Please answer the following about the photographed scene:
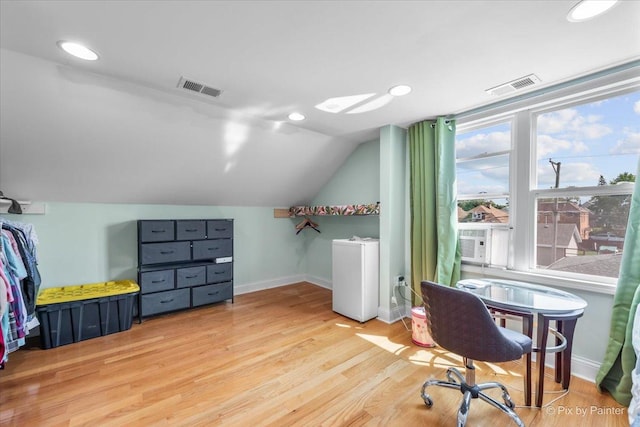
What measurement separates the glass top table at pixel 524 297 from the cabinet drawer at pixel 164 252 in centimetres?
305

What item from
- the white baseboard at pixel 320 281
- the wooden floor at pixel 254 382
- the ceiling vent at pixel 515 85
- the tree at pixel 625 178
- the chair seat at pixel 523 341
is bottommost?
the wooden floor at pixel 254 382

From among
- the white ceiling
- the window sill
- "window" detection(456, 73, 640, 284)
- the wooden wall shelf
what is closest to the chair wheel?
the window sill

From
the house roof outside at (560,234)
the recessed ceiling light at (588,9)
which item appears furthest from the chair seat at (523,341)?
the recessed ceiling light at (588,9)

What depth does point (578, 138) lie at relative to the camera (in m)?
2.21

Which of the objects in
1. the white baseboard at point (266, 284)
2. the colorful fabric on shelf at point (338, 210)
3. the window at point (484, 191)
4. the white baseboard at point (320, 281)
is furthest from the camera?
the white baseboard at point (320, 281)

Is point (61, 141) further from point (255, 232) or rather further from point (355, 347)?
point (355, 347)

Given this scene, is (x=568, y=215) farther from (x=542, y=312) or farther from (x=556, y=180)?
(x=542, y=312)

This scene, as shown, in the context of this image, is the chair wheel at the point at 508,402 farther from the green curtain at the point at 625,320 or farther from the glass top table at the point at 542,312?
the green curtain at the point at 625,320

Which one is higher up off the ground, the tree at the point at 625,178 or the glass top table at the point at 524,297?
the tree at the point at 625,178

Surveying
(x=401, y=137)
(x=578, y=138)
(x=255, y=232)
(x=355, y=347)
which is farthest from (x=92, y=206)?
(x=578, y=138)

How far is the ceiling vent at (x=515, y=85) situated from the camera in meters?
2.06

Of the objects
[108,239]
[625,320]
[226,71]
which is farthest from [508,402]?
[108,239]

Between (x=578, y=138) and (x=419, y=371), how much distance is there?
231 centimetres

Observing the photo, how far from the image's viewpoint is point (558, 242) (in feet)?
7.50
